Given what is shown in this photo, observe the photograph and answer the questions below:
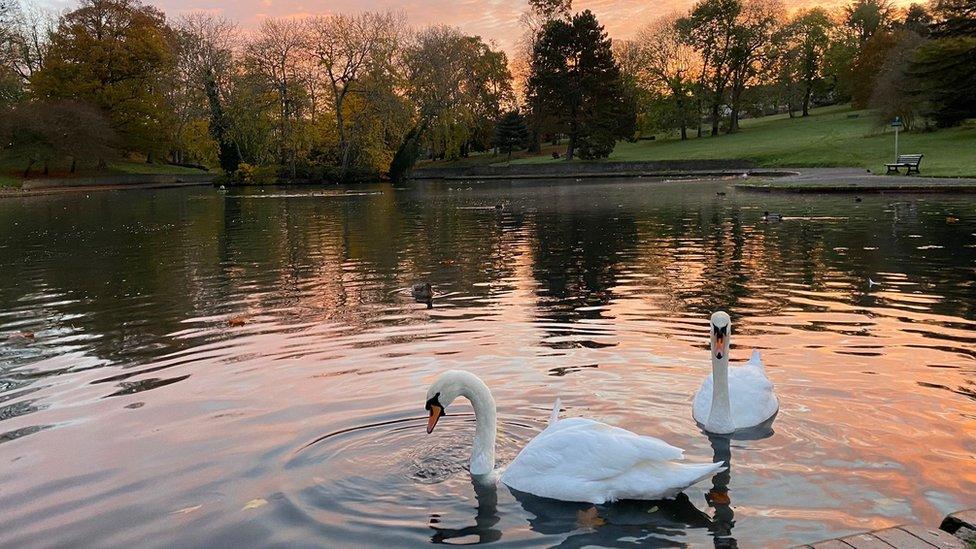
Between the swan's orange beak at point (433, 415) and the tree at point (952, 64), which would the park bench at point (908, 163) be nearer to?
the tree at point (952, 64)

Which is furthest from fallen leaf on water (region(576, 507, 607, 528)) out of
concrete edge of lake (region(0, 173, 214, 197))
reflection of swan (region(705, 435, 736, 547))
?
concrete edge of lake (region(0, 173, 214, 197))

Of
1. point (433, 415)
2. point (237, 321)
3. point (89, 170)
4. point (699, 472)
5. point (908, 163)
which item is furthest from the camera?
point (89, 170)

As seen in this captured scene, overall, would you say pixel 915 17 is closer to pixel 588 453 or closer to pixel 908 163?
pixel 908 163

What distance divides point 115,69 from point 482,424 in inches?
3590

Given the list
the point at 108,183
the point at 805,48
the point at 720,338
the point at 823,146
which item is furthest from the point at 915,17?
the point at 720,338

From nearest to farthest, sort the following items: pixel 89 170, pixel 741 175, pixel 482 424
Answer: pixel 482 424 < pixel 741 175 < pixel 89 170

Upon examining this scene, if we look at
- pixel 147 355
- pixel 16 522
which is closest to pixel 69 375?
pixel 147 355

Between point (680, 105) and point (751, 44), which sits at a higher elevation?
point (751, 44)

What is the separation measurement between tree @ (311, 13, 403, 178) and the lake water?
5371 cm

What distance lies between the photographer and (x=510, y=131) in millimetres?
96062

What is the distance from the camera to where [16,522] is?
569cm

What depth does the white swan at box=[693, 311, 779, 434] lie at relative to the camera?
6922mm

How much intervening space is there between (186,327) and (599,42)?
7512cm

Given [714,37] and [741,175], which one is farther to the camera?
[714,37]
